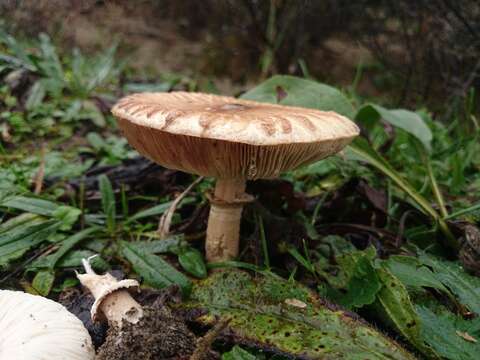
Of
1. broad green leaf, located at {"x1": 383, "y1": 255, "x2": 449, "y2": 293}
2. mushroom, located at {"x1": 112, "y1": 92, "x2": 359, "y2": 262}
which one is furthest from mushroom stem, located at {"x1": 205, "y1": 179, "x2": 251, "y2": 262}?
broad green leaf, located at {"x1": 383, "y1": 255, "x2": 449, "y2": 293}

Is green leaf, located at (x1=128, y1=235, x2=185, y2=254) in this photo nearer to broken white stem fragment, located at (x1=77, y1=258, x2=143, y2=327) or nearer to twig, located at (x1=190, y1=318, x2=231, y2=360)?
broken white stem fragment, located at (x1=77, y1=258, x2=143, y2=327)

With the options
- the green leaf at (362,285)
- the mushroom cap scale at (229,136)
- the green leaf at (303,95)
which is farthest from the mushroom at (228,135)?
the green leaf at (303,95)

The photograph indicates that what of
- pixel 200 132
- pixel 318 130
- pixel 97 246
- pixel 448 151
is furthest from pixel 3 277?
pixel 448 151

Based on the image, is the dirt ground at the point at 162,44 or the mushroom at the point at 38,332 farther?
the dirt ground at the point at 162,44

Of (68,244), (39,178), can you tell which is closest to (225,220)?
(68,244)

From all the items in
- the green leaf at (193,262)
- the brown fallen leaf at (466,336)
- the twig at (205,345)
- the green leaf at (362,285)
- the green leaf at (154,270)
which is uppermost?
the brown fallen leaf at (466,336)

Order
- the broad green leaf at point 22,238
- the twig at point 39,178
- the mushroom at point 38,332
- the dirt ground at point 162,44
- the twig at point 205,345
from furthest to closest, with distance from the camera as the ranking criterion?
the dirt ground at point 162,44 < the twig at point 39,178 < the broad green leaf at point 22,238 < the twig at point 205,345 < the mushroom at point 38,332

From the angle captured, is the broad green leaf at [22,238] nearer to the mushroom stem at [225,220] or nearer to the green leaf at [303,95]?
the mushroom stem at [225,220]
